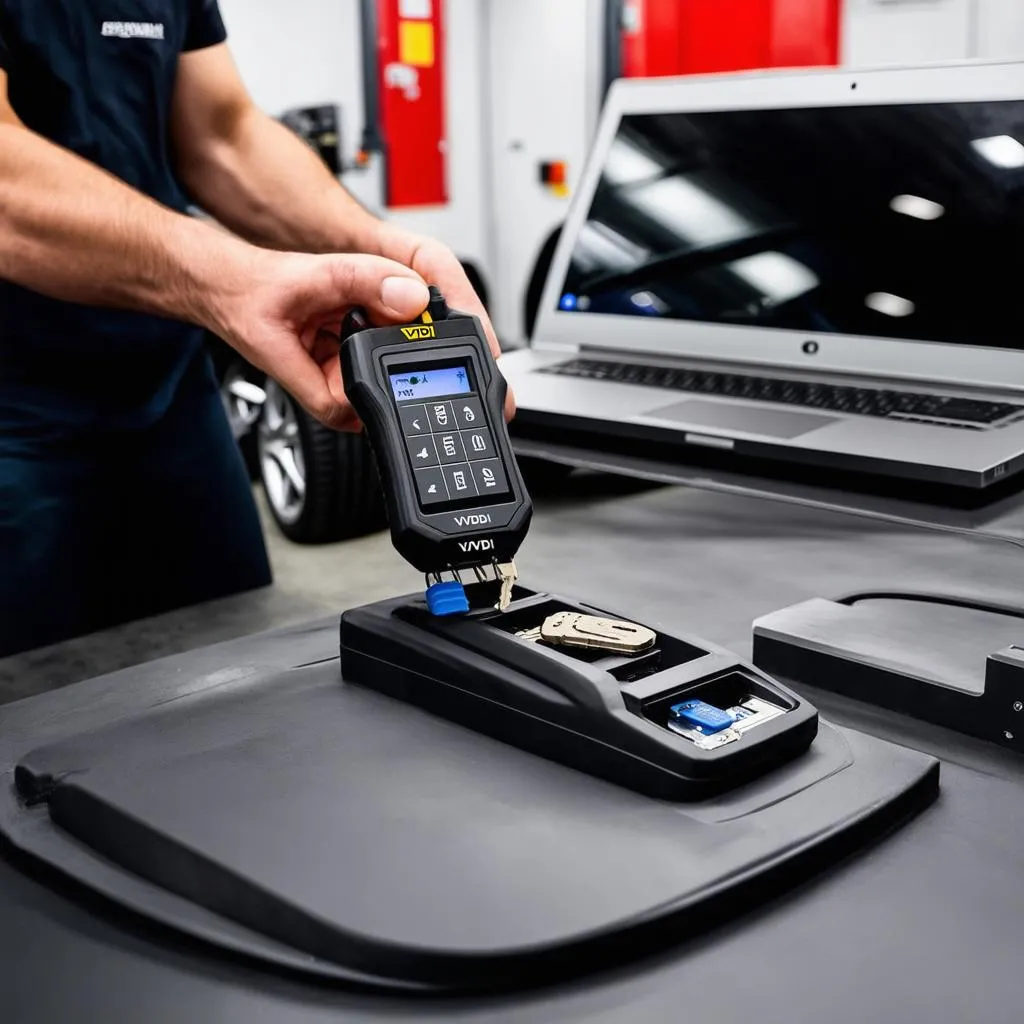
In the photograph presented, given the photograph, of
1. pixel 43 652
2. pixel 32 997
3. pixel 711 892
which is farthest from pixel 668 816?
pixel 43 652

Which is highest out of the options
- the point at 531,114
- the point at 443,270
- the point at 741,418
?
the point at 531,114

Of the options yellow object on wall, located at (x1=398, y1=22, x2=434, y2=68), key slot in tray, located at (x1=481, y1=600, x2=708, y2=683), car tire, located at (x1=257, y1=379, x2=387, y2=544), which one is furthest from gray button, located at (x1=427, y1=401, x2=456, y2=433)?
yellow object on wall, located at (x1=398, y1=22, x2=434, y2=68)

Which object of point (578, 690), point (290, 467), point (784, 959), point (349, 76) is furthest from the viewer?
point (349, 76)

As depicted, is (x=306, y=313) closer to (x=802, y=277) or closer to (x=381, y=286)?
(x=381, y=286)

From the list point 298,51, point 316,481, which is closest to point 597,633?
point 316,481

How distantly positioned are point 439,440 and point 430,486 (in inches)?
1.2

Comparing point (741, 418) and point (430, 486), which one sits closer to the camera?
point (430, 486)

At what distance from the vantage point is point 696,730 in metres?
0.59

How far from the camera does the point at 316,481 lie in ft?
8.82

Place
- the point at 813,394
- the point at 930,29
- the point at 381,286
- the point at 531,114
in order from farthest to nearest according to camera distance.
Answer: the point at 531,114 < the point at 930,29 < the point at 813,394 < the point at 381,286

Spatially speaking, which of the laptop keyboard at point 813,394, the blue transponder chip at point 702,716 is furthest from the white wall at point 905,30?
the blue transponder chip at point 702,716

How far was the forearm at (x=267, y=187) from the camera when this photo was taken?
1.19 metres

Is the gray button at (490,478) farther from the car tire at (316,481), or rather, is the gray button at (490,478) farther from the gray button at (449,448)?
the car tire at (316,481)

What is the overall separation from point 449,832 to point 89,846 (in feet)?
0.56
